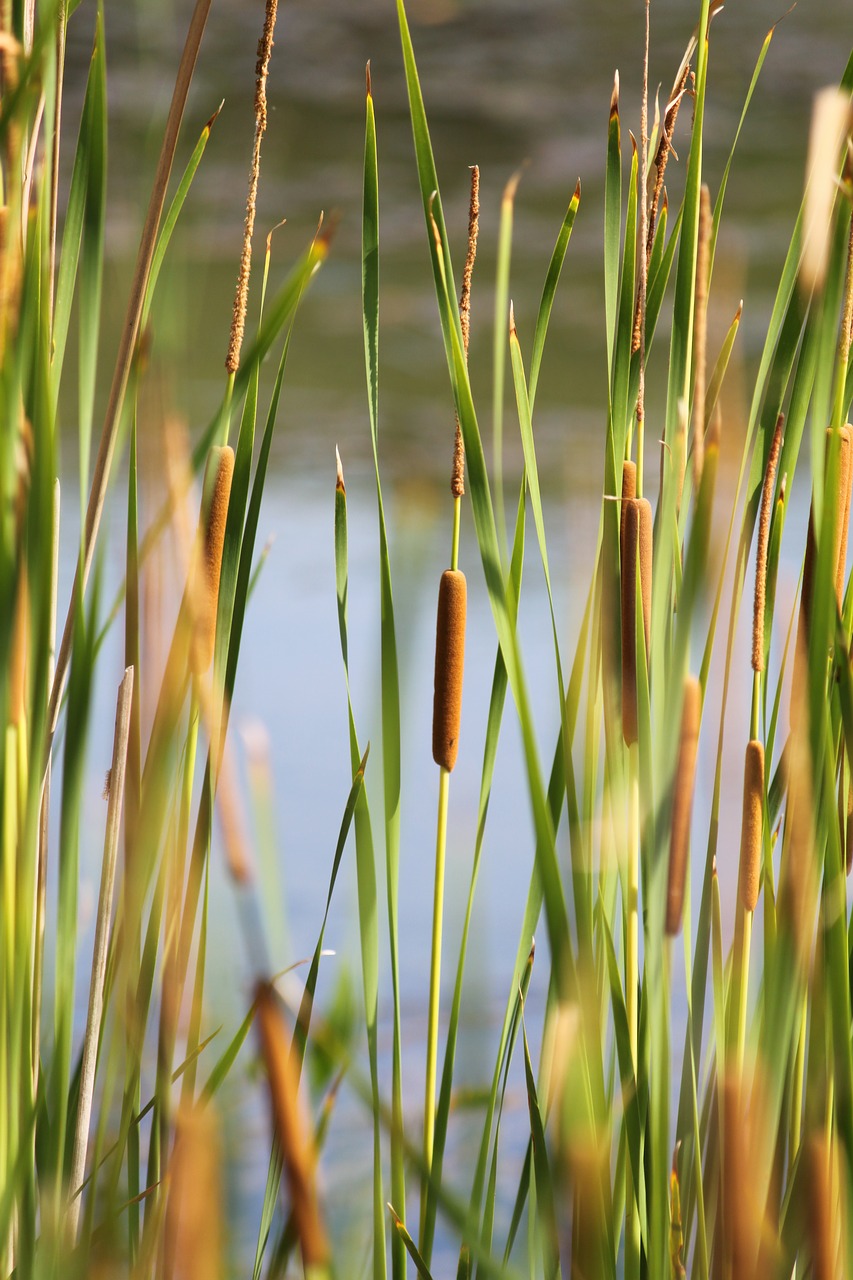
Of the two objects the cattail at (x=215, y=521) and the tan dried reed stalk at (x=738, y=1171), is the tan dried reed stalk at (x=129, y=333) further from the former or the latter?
the tan dried reed stalk at (x=738, y=1171)

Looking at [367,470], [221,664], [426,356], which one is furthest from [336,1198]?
[426,356]

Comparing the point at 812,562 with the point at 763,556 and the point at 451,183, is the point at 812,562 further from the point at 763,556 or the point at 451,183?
the point at 451,183

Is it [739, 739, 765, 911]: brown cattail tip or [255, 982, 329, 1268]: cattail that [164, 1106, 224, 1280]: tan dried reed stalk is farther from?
[739, 739, 765, 911]: brown cattail tip

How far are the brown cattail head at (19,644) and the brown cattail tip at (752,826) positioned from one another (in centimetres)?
13

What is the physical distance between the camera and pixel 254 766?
0.43 ft

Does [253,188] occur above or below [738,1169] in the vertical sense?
above

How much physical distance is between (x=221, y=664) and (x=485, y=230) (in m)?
1.62

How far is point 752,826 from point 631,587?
5cm

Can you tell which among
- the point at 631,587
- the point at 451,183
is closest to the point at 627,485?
the point at 631,587

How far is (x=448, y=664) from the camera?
0.25 meters

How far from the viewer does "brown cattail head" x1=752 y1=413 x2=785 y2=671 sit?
0.83 ft

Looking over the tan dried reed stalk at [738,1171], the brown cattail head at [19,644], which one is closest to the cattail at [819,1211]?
the tan dried reed stalk at [738,1171]

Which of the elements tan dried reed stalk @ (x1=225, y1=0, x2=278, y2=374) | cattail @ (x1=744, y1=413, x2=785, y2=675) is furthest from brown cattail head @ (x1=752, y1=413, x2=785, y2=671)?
tan dried reed stalk @ (x1=225, y1=0, x2=278, y2=374)

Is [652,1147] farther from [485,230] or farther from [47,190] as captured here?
[485,230]
